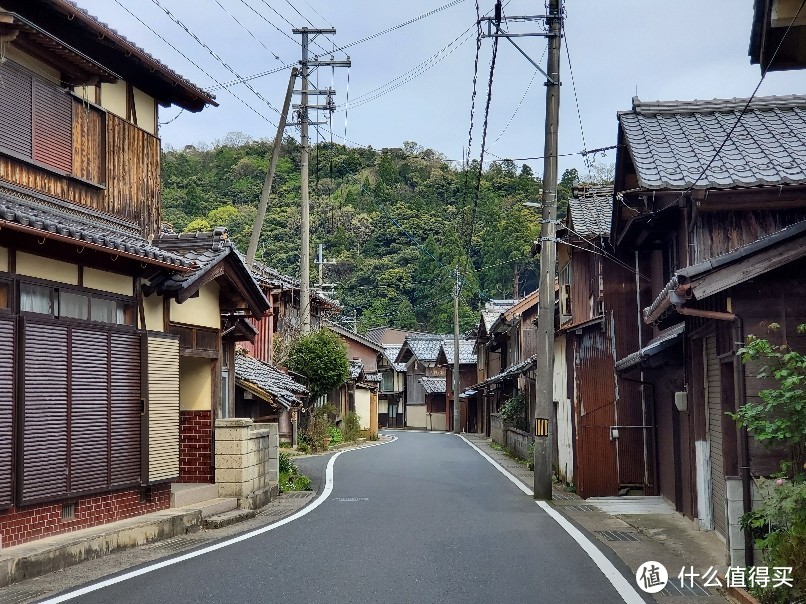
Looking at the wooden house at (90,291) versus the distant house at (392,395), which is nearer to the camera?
the wooden house at (90,291)

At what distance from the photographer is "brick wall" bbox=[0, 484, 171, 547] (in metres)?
10.3

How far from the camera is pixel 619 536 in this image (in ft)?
43.6

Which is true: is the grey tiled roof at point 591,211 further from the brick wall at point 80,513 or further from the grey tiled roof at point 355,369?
the grey tiled roof at point 355,369

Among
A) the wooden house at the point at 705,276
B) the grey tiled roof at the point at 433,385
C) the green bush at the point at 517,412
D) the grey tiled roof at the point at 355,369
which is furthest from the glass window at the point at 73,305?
the grey tiled roof at the point at 433,385

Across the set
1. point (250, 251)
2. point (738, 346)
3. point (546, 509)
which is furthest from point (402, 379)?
point (738, 346)

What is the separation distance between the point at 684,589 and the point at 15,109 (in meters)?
10.4

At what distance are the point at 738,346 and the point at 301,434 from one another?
2882 centimetres

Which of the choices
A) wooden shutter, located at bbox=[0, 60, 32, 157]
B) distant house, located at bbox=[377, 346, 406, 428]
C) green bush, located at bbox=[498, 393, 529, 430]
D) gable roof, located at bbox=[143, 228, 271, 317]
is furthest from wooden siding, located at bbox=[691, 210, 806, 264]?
distant house, located at bbox=[377, 346, 406, 428]

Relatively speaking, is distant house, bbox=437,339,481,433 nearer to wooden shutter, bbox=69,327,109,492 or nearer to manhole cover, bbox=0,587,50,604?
wooden shutter, bbox=69,327,109,492

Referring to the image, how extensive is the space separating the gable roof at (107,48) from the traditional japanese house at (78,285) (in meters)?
0.03

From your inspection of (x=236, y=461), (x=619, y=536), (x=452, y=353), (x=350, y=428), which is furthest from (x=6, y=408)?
(x=452, y=353)

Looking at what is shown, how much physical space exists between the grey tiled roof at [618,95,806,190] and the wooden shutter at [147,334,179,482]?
794 centimetres

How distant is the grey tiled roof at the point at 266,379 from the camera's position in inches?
1020

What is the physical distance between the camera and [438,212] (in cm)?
8150
